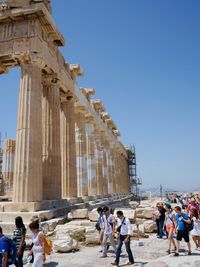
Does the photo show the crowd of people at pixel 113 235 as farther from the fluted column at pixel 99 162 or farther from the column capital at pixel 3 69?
the fluted column at pixel 99 162

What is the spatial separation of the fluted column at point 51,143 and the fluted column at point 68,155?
130 inches

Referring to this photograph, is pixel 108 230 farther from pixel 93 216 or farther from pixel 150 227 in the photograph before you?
pixel 93 216

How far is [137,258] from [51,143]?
10552 millimetres

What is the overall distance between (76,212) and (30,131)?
507 centimetres

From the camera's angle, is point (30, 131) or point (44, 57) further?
point (44, 57)

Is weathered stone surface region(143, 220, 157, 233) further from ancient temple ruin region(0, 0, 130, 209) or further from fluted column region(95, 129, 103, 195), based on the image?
fluted column region(95, 129, 103, 195)

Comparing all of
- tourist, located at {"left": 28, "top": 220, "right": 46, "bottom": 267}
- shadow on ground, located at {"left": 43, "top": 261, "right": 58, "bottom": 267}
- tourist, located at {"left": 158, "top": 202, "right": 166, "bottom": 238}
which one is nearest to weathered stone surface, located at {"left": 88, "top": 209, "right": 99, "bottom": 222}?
tourist, located at {"left": 158, "top": 202, "right": 166, "bottom": 238}

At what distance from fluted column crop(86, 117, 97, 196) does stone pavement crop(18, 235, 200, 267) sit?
20.1m

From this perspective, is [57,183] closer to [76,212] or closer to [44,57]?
[76,212]

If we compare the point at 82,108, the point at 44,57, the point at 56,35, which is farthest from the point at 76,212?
the point at 82,108

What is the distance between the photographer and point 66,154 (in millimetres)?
21328

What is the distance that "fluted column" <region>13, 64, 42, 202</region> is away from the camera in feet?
46.5

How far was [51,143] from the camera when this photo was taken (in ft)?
58.4

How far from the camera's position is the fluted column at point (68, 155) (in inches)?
828
